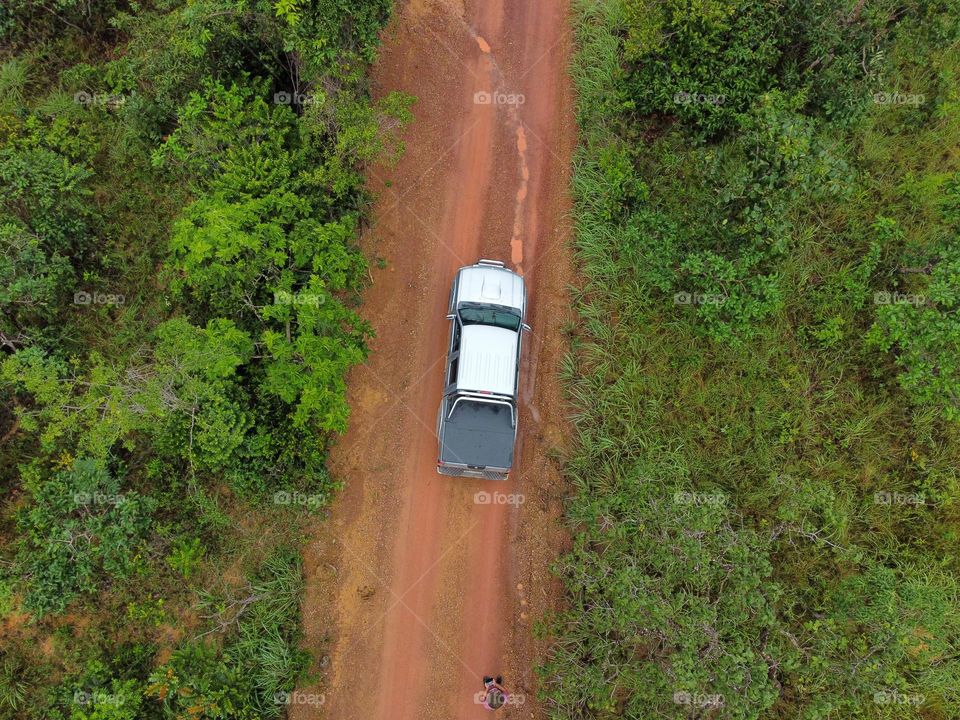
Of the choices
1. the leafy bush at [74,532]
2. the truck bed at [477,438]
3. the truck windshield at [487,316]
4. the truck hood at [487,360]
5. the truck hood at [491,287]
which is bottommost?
the leafy bush at [74,532]

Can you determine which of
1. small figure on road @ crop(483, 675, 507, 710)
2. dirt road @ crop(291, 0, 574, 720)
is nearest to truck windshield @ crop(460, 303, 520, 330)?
dirt road @ crop(291, 0, 574, 720)

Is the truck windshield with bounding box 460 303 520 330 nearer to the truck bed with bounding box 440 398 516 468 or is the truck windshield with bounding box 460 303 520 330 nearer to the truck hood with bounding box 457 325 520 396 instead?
the truck hood with bounding box 457 325 520 396

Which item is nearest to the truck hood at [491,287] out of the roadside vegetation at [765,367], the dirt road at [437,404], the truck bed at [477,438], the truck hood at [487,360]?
the truck hood at [487,360]

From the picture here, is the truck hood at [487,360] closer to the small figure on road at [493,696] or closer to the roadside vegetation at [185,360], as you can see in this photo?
the roadside vegetation at [185,360]

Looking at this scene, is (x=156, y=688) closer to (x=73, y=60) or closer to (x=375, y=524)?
(x=375, y=524)

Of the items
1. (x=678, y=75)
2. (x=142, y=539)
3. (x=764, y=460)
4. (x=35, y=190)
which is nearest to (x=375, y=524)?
(x=142, y=539)
